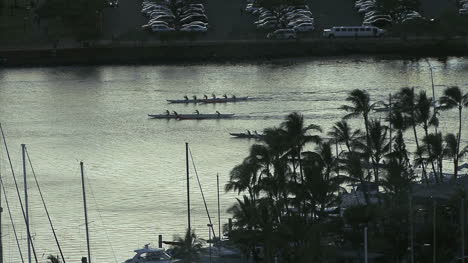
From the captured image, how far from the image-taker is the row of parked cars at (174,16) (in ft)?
230

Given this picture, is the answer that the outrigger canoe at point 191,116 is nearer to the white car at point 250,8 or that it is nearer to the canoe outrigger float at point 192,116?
the canoe outrigger float at point 192,116

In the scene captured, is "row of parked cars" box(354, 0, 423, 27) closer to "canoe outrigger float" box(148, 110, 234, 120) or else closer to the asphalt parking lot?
the asphalt parking lot

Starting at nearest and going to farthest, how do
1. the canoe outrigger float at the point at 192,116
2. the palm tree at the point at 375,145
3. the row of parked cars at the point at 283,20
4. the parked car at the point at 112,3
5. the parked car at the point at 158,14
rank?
the palm tree at the point at 375,145 → the canoe outrigger float at the point at 192,116 → the row of parked cars at the point at 283,20 → the parked car at the point at 158,14 → the parked car at the point at 112,3

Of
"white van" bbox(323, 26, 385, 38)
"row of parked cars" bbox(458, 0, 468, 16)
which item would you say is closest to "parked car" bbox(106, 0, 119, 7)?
"white van" bbox(323, 26, 385, 38)

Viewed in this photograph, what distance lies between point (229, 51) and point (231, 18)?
3.18m

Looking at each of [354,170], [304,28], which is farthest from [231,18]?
[354,170]

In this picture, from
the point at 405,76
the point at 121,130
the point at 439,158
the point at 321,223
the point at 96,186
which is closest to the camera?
the point at 321,223

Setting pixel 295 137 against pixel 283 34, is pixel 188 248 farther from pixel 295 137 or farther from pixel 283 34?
pixel 283 34

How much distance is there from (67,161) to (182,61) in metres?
24.3

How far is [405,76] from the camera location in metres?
62.5

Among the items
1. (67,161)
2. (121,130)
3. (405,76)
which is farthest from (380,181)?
(405,76)

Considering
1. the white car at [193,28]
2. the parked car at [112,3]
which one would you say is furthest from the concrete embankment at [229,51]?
the parked car at [112,3]

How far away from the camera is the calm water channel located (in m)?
36.9

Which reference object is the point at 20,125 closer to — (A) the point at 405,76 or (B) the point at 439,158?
(A) the point at 405,76
